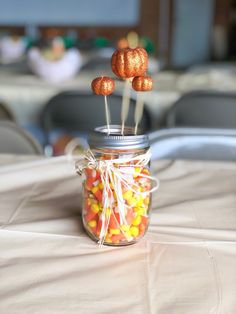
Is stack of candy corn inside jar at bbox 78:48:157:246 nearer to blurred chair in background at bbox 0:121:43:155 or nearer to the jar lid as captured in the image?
the jar lid

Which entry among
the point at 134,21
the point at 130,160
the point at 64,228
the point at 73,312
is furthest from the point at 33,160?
the point at 134,21

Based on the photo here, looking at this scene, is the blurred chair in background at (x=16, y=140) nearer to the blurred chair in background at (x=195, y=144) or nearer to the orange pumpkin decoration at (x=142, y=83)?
the blurred chair in background at (x=195, y=144)

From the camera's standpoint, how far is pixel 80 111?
2.23 metres

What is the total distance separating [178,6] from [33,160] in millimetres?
6319

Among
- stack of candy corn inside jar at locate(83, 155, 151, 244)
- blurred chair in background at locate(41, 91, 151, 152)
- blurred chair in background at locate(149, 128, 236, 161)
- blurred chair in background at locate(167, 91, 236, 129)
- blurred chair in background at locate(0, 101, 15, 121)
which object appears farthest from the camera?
blurred chair in background at locate(0, 101, 15, 121)

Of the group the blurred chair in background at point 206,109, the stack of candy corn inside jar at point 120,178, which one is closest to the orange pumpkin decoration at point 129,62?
the stack of candy corn inside jar at point 120,178

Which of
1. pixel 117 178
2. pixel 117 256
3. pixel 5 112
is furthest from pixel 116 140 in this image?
pixel 5 112

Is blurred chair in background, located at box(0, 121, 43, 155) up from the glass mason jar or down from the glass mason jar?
down

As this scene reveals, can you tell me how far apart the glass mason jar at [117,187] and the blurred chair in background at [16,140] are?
61 cm

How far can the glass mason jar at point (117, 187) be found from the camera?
663mm

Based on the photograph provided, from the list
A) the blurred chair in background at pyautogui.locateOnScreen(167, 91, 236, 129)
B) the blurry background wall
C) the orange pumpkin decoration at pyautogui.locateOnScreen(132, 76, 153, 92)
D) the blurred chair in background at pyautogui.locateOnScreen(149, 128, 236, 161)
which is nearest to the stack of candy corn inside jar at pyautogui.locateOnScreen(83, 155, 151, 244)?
the orange pumpkin decoration at pyautogui.locateOnScreen(132, 76, 153, 92)

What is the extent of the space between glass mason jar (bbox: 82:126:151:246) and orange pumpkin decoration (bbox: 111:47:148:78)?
0.09 metres

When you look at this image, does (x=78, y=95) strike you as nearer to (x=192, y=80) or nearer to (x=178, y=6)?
(x=192, y=80)

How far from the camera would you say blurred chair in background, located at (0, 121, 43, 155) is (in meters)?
1.29
